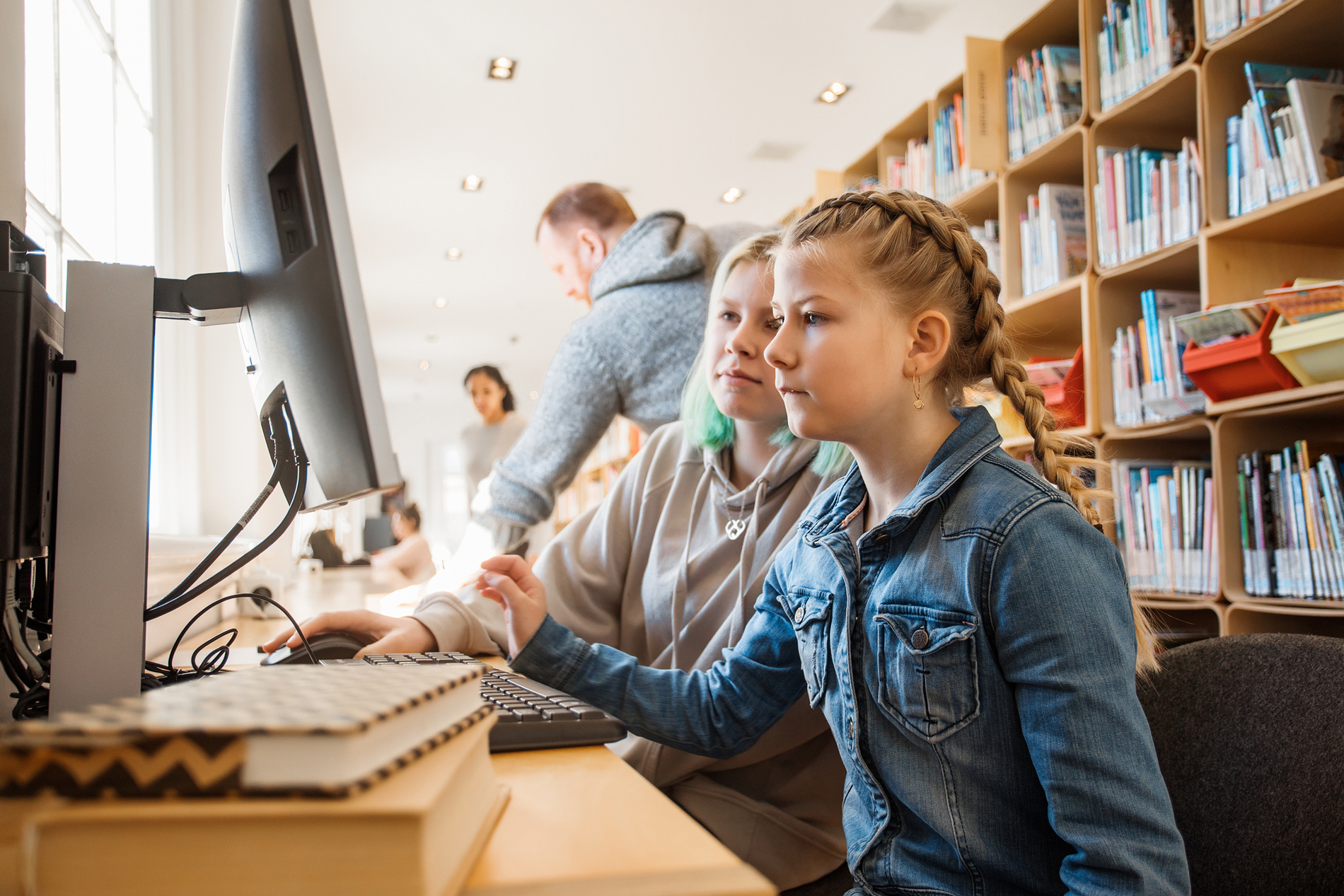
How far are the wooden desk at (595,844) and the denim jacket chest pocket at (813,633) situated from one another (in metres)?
0.28

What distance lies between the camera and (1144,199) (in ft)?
6.52

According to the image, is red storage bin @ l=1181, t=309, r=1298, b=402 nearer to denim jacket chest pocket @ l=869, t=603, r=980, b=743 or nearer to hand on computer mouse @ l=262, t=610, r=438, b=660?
denim jacket chest pocket @ l=869, t=603, r=980, b=743

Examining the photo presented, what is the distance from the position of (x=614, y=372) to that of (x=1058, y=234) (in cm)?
133

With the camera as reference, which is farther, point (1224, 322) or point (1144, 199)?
point (1144, 199)

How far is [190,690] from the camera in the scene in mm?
369

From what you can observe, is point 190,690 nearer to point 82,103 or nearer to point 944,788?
point 944,788

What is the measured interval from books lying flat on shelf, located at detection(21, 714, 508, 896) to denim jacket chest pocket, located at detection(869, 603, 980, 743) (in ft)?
1.58

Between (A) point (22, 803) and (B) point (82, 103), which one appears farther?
(B) point (82, 103)

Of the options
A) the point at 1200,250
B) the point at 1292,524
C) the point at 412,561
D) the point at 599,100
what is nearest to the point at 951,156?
the point at 1200,250

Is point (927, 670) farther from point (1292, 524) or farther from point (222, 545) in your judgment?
point (1292, 524)

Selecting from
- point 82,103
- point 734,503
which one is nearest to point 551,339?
point 82,103

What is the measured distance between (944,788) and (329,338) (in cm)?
56

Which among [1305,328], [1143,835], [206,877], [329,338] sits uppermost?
[1305,328]

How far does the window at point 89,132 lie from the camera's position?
48.2 inches
